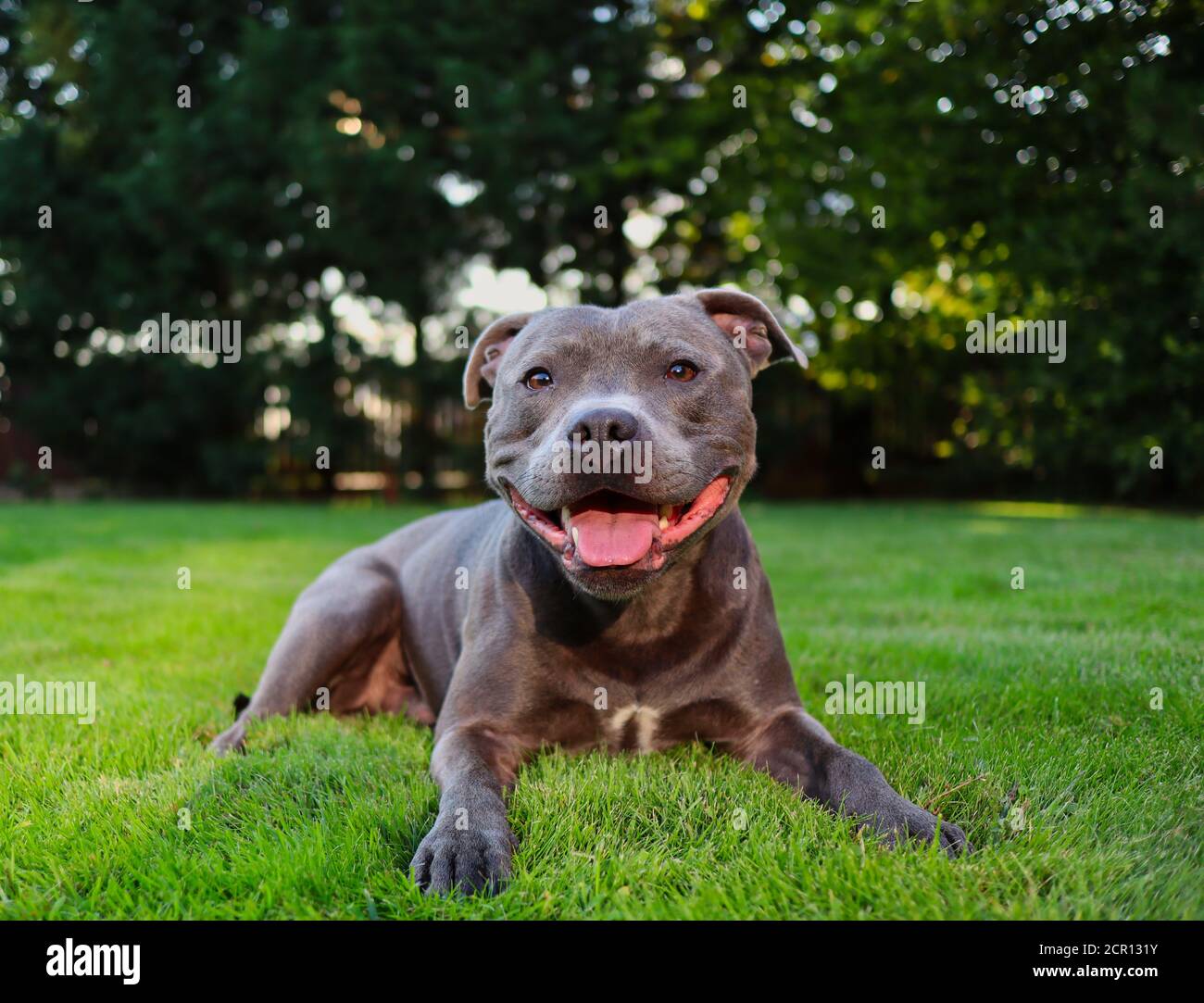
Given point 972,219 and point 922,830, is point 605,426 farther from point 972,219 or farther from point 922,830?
point 972,219

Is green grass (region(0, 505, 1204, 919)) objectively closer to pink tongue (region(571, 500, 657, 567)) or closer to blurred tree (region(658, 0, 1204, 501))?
pink tongue (region(571, 500, 657, 567))

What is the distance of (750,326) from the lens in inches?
139

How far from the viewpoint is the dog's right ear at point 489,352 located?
11.8 feet

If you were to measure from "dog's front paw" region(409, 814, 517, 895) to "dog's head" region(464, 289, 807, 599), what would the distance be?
2.43 feet

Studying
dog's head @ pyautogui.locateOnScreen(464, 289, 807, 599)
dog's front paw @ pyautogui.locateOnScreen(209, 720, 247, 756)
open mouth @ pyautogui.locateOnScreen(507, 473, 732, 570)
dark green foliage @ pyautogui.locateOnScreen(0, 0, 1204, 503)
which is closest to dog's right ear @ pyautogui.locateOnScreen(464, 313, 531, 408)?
dog's head @ pyautogui.locateOnScreen(464, 289, 807, 599)

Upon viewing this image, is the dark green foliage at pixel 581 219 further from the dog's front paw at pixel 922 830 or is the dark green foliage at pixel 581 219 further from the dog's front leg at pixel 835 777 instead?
the dog's front paw at pixel 922 830

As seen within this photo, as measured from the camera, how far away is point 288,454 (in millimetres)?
18438

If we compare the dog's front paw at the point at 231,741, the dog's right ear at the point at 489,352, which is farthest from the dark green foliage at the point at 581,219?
the dog's front paw at the point at 231,741

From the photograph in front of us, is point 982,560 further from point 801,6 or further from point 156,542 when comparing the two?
point 801,6

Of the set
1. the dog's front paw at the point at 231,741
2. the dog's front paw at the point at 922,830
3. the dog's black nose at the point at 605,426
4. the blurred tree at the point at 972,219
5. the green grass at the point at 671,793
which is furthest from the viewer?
the blurred tree at the point at 972,219

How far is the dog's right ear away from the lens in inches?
142

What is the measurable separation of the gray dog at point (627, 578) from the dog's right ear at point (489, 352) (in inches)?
1.0

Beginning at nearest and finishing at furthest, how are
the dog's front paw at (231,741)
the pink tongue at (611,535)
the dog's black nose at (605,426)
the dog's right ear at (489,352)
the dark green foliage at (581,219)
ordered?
the dog's black nose at (605,426) → the pink tongue at (611,535) → the dog's front paw at (231,741) → the dog's right ear at (489,352) → the dark green foliage at (581,219)

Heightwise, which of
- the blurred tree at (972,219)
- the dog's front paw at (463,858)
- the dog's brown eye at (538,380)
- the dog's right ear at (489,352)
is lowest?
the dog's front paw at (463,858)
